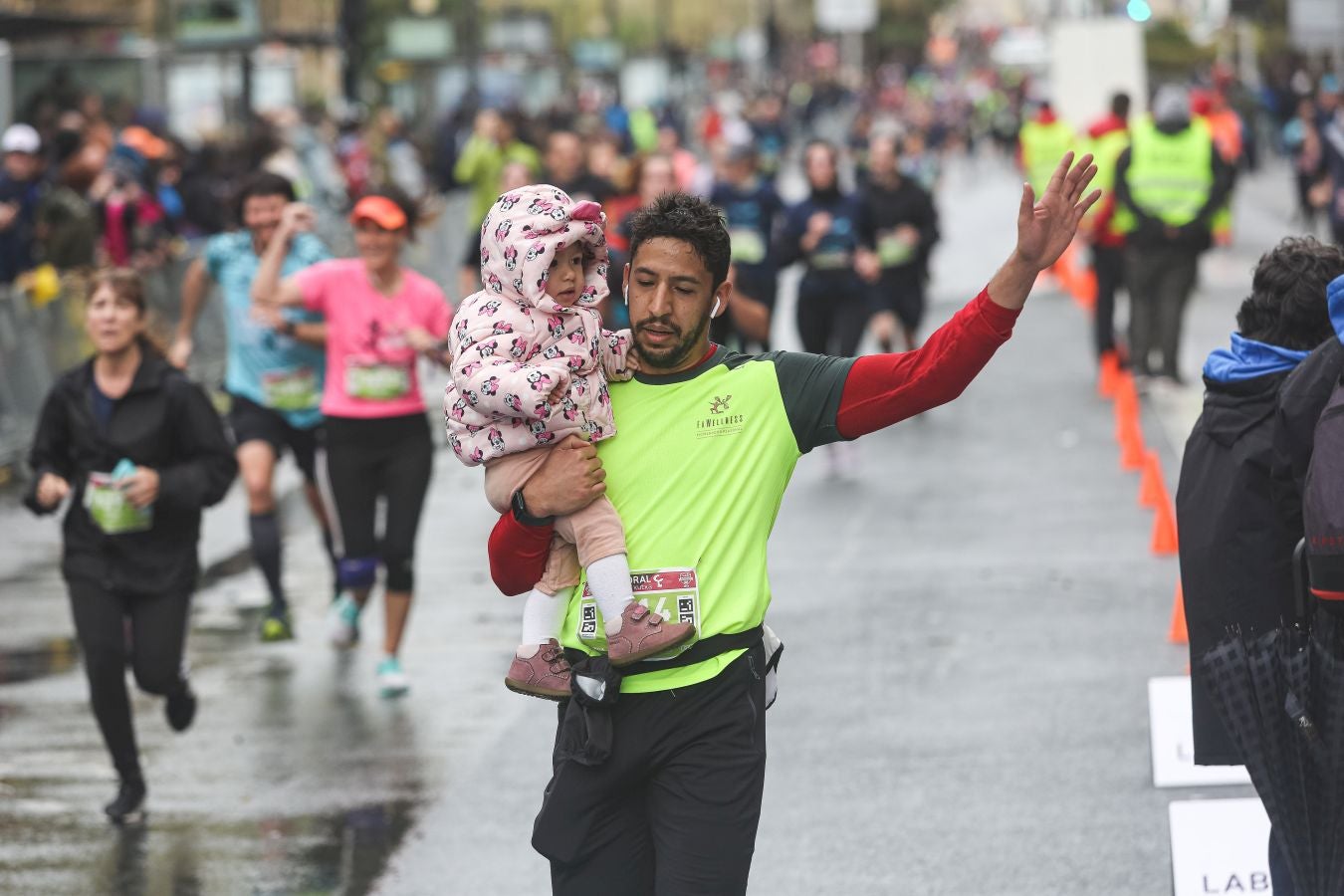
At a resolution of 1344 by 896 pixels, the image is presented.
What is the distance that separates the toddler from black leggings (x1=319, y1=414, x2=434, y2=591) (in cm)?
463

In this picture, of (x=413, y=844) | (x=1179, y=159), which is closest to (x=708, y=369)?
(x=413, y=844)

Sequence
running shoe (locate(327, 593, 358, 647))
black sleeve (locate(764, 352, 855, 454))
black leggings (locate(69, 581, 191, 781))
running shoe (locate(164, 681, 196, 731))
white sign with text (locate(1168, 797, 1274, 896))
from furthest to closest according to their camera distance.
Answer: running shoe (locate(327, 593, 358, 647)), running shoe (locate(164, 681, 196, 731)), black leggings (locate(69, 581, 191, 781)), white sign with text (locate(1168, 797, 1274, 896)), black sleeve (locate(764, 352, 855, 454))

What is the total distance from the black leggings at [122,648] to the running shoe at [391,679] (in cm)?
145

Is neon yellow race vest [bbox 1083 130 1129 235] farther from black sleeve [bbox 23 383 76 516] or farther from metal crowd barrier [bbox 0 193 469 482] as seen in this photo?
black sleeve [bbox 23 383 76 516]

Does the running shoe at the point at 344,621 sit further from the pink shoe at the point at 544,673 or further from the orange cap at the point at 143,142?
the orange cap at the point at 143,142

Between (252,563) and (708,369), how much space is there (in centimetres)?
829

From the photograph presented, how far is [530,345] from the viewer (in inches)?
183

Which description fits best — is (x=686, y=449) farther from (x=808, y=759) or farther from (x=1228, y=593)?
(x=808, y=759)

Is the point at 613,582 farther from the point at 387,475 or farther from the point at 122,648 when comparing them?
the point at 387,475

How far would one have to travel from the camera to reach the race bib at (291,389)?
1047 cm

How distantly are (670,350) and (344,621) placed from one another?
5622mm

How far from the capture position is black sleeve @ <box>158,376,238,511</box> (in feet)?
25.8

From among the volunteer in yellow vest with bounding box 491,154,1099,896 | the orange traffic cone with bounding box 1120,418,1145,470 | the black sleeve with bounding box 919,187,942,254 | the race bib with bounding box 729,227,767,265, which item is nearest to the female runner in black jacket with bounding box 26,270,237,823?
the volunteer in yellow vest with bounding box 491,154,1099,896

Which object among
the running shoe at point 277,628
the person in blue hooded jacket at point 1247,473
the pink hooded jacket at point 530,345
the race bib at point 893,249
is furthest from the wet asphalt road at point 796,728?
the race bib at point 893,249
